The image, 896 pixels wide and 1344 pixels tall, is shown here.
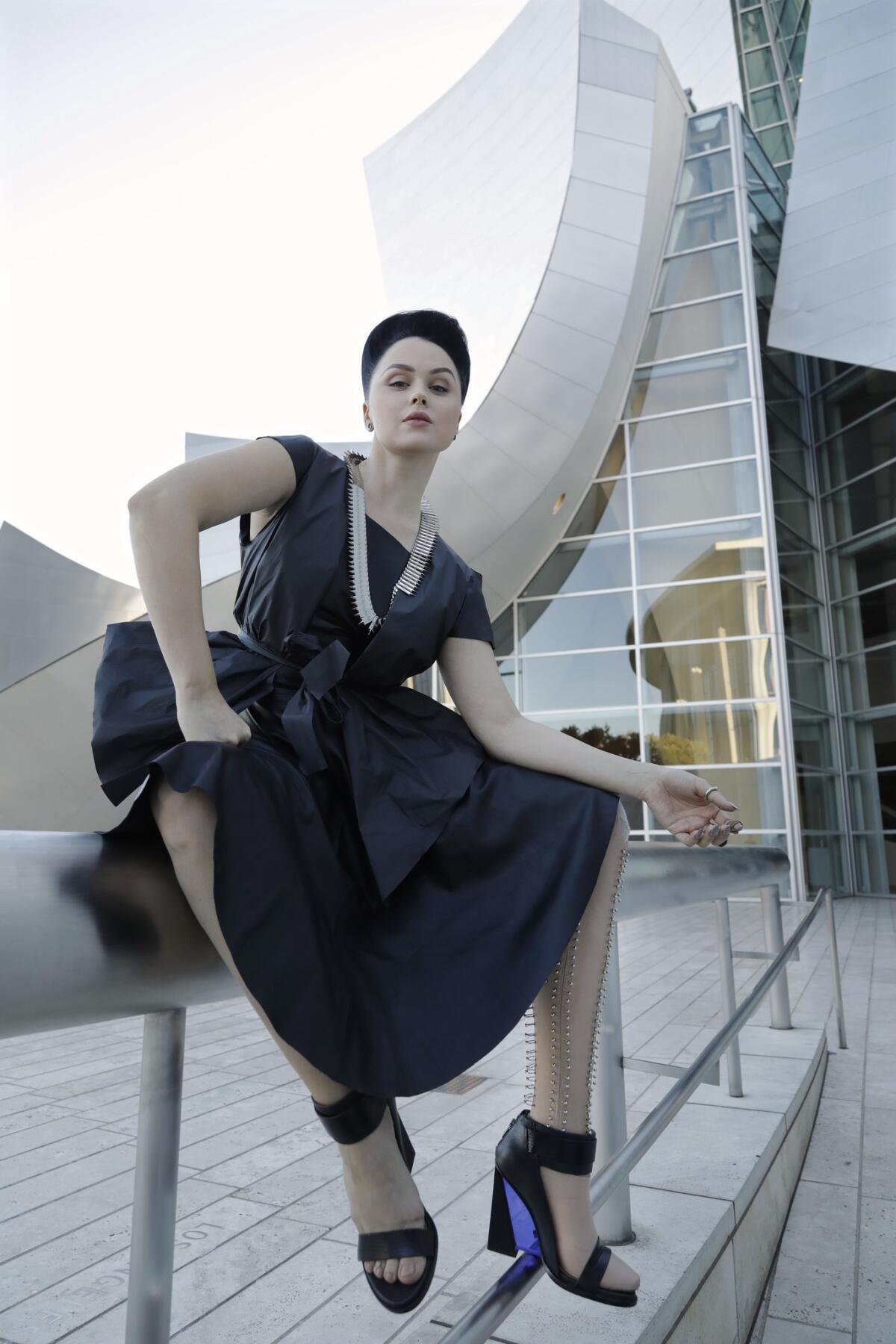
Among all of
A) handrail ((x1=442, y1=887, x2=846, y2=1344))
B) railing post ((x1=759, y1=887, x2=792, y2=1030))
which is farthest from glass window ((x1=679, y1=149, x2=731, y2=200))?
handrail ((x1=442, y1=887, x2=846, y2=1344))

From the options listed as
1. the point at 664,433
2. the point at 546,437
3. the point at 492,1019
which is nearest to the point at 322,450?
the point at 492,1019

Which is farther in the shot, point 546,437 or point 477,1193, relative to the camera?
point 546,437

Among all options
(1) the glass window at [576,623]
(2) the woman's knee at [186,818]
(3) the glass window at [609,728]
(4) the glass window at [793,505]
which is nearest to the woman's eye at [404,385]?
(2) the woman's knee at [186,818]

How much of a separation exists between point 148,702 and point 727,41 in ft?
64.1

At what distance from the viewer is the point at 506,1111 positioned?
350 cm

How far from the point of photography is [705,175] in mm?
12828

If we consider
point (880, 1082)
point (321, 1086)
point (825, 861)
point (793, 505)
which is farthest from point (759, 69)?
point (321, 1086)

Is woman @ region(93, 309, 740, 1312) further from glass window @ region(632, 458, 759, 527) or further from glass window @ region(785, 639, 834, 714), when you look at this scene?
glass window @ region(632, 458, 759, 527)

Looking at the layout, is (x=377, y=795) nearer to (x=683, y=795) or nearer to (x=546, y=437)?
(x=683, y=795)

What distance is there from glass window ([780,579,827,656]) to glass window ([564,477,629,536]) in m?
2.31

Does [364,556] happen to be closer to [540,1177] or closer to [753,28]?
[540,1177]

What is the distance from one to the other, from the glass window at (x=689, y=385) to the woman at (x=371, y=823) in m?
11.8

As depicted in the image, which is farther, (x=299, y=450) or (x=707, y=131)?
(x=707, y=131)

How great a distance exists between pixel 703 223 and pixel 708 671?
6.48m
